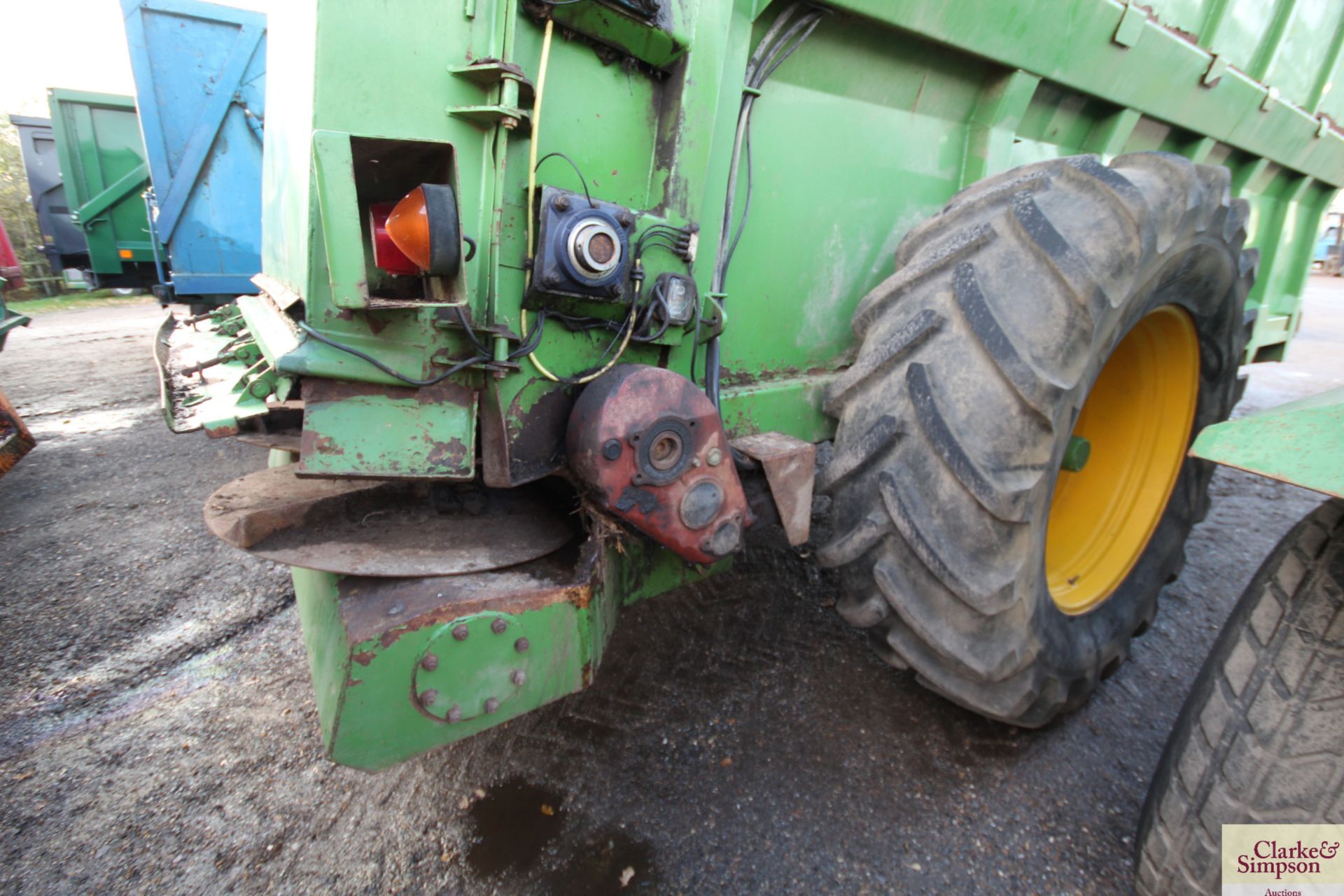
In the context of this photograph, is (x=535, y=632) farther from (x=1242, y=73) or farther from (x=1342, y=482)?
(x=1242, y=73)

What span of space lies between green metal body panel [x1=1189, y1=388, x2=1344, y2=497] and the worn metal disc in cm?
126

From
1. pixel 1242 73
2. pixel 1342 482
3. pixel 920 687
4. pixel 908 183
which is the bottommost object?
pixel 920 687

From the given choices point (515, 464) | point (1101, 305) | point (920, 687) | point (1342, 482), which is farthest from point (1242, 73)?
point (515, 464)

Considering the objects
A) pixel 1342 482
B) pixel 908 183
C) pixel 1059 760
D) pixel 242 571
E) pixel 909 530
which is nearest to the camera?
pixel 1342 482

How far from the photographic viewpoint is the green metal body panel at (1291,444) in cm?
106

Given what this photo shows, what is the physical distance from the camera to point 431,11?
108 cm

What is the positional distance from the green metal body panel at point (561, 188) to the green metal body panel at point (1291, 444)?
91 cm

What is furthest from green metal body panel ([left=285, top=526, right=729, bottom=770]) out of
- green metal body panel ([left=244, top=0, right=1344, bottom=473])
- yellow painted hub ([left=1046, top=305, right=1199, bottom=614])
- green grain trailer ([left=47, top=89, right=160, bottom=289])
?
green grain trailer ([left=47, top=89, right=160, bottom=289])

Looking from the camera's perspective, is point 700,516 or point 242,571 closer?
point 700,516

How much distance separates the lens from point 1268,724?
1.22 metres

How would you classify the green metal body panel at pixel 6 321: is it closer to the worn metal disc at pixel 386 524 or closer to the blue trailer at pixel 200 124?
the blue trailer at pixel 200 124

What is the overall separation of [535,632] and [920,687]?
4.27 ft

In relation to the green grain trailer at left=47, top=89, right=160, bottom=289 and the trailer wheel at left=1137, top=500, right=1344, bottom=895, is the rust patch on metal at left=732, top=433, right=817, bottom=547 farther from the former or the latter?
the green grain trailer at left=47, top=89, right=160, bottom=289

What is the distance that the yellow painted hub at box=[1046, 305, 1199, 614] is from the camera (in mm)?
1989
